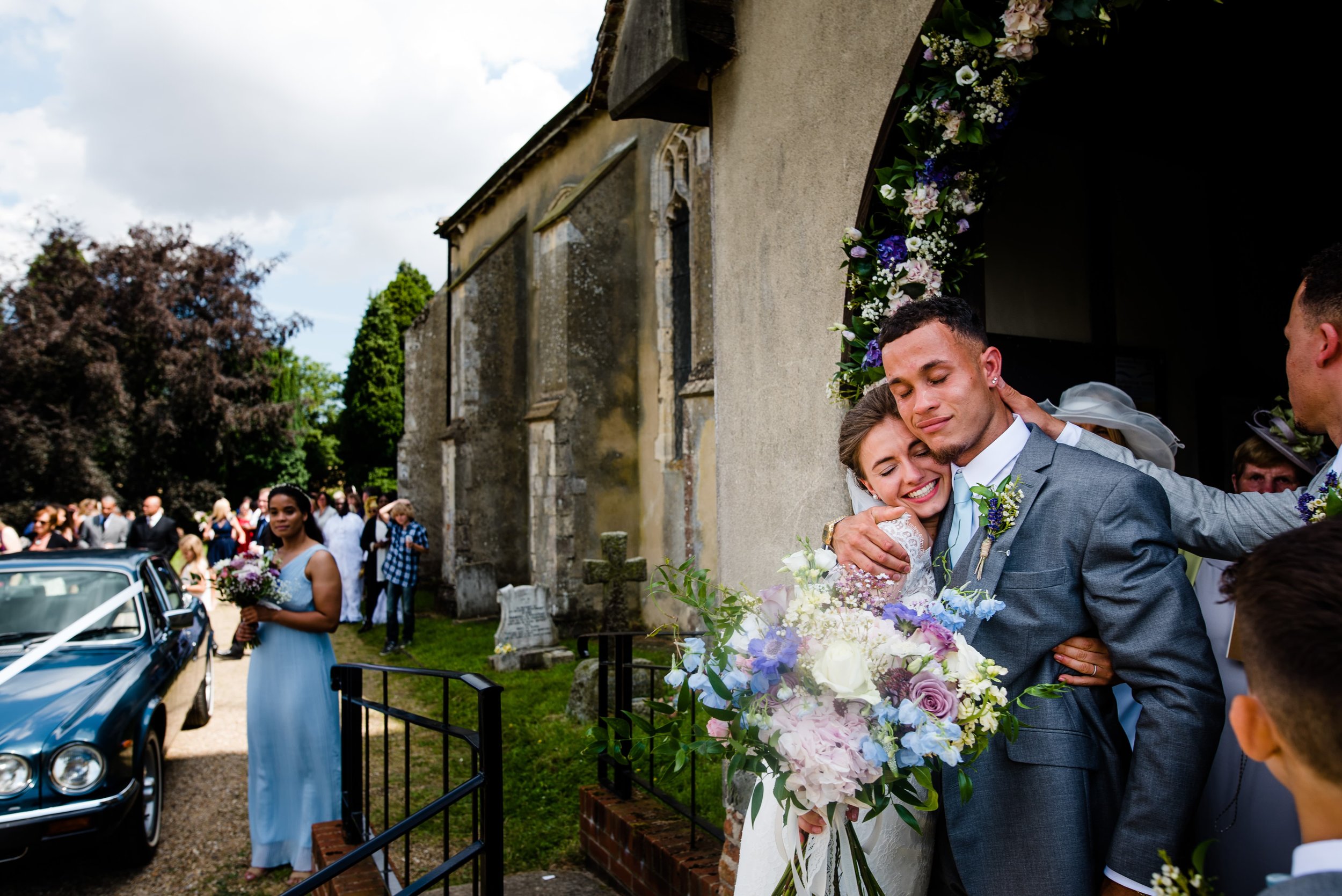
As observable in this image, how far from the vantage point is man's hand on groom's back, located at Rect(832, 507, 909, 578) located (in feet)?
7.04

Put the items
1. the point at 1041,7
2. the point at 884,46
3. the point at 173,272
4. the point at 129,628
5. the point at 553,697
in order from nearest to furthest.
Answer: the point at 1041,7 < the point at 884,46 < the point at 129,628 < the point at 553,697 < the point at 173,272

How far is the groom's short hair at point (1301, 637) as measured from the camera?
111 centimetres

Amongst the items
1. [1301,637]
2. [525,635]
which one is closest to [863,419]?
[1301,637]

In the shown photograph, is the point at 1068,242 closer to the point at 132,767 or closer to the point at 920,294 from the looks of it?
the point at 920,294

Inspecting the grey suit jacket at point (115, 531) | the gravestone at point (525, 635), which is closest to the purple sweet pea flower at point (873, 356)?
the gravestone at point (525, 635)

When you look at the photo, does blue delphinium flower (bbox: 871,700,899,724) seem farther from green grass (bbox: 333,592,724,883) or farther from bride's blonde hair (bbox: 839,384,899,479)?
green grass (bbox: 333,592,724,883)

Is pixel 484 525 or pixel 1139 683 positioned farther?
pixel 484 525

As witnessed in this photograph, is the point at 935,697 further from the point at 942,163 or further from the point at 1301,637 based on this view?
the point at 942,163

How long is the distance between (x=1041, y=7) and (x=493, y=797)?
317 cm

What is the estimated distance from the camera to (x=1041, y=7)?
2578mm

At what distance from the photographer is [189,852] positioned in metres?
5.64

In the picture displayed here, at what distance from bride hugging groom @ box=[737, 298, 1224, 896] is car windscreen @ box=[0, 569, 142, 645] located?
5339 mm

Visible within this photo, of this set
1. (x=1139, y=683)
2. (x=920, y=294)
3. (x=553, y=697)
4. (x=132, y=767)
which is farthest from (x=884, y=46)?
(x=553, y=697)

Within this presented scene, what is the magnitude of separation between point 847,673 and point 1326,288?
1.40m
